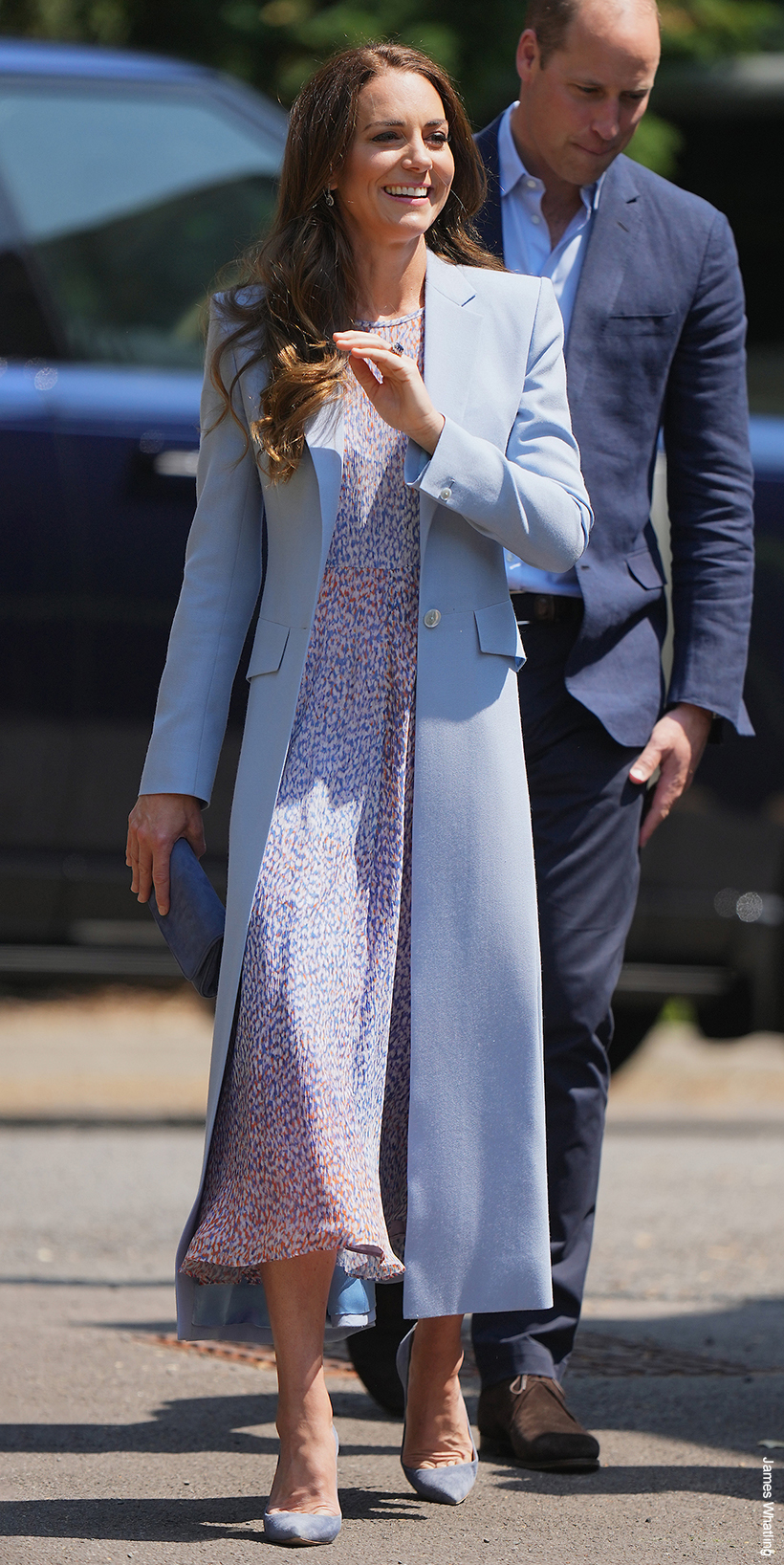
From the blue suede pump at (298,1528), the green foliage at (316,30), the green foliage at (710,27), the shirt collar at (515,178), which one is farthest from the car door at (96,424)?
the green foliage at (710,27)

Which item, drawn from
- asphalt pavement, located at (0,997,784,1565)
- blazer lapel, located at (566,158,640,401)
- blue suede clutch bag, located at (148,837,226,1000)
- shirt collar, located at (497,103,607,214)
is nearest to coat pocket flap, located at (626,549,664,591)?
blazer lapel, located at (566,158,640,401)

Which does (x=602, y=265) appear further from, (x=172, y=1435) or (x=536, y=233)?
(x=172, y=1435)

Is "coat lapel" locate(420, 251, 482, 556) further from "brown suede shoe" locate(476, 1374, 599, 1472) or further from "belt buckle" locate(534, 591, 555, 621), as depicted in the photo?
"brown suede shoe" locate(476, 1374, 599, 1472)

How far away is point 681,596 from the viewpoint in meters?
3.31

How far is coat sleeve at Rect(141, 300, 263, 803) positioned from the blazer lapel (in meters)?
0.64

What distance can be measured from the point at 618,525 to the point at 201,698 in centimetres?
80

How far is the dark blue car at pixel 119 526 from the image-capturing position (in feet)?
17.4

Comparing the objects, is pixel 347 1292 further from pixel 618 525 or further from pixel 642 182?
pixel 642 182

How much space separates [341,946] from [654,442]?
1.08 metres

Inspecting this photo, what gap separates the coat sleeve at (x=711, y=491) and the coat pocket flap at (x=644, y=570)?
0.05m

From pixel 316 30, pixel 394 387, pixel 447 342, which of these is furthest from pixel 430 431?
pixel 316 30

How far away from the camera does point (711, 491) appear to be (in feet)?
10.8

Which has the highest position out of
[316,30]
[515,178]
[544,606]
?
[316,30]

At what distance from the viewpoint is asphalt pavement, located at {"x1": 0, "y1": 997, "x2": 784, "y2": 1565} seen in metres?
2.72
